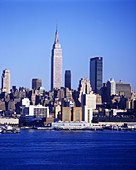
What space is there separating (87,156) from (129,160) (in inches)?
179

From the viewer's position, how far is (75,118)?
14850cm

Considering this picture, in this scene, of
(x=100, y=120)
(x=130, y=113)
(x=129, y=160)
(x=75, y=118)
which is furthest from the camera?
(x=130, y=113)

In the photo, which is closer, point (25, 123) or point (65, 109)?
point (65, 109)

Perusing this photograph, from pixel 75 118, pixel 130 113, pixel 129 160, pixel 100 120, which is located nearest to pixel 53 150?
pixel 129 160

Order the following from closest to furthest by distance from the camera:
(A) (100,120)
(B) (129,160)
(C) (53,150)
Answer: (B) (129,160)
(C) (53,150)
(A) (100,120)

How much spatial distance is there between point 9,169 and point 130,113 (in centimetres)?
12904

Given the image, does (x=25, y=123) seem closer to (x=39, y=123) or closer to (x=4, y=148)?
(x=39, y=123)

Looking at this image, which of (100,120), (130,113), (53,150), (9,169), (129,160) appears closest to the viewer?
(9,169)

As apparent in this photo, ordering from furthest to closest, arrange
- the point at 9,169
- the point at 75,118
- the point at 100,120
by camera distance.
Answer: the point at 100,120 → the point at 75,118 → the point at 9,169

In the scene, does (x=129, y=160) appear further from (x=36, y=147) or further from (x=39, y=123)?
(x=39, y=123)

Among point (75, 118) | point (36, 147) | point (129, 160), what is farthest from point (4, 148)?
point (75, 118)

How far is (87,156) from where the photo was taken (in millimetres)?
54594

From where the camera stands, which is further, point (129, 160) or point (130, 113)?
point (130, 113)

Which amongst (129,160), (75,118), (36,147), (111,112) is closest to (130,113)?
(111,112)
